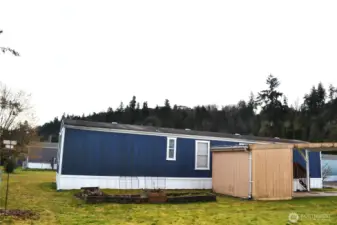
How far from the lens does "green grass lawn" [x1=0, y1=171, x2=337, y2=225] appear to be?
8055 millimetres

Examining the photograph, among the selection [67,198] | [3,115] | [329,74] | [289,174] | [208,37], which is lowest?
[67,198]

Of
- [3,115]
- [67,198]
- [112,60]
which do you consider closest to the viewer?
[67,198]

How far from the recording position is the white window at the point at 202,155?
57.6ft

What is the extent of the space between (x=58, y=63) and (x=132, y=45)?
381 cm

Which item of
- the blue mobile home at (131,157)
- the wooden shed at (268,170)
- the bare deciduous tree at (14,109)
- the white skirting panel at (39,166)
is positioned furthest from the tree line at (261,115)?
the wooden shed at (268,170)

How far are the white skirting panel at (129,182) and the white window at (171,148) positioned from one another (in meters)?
1.12

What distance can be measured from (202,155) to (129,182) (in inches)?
171

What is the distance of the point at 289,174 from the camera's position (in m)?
13.1

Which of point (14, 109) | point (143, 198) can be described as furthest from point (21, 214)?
point (14, 109)

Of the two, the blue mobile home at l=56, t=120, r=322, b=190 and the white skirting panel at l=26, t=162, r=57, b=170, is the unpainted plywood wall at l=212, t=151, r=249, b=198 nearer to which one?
the blue mobile home at l=56, t=120, r=322, b=190

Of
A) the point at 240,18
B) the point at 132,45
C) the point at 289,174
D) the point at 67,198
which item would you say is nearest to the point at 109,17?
the point at 132,45

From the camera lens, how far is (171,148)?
1700cm

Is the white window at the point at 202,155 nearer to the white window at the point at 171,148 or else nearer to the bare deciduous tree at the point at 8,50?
the white window at the point at 171,148

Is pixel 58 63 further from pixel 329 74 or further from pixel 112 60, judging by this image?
pixel 329 74
